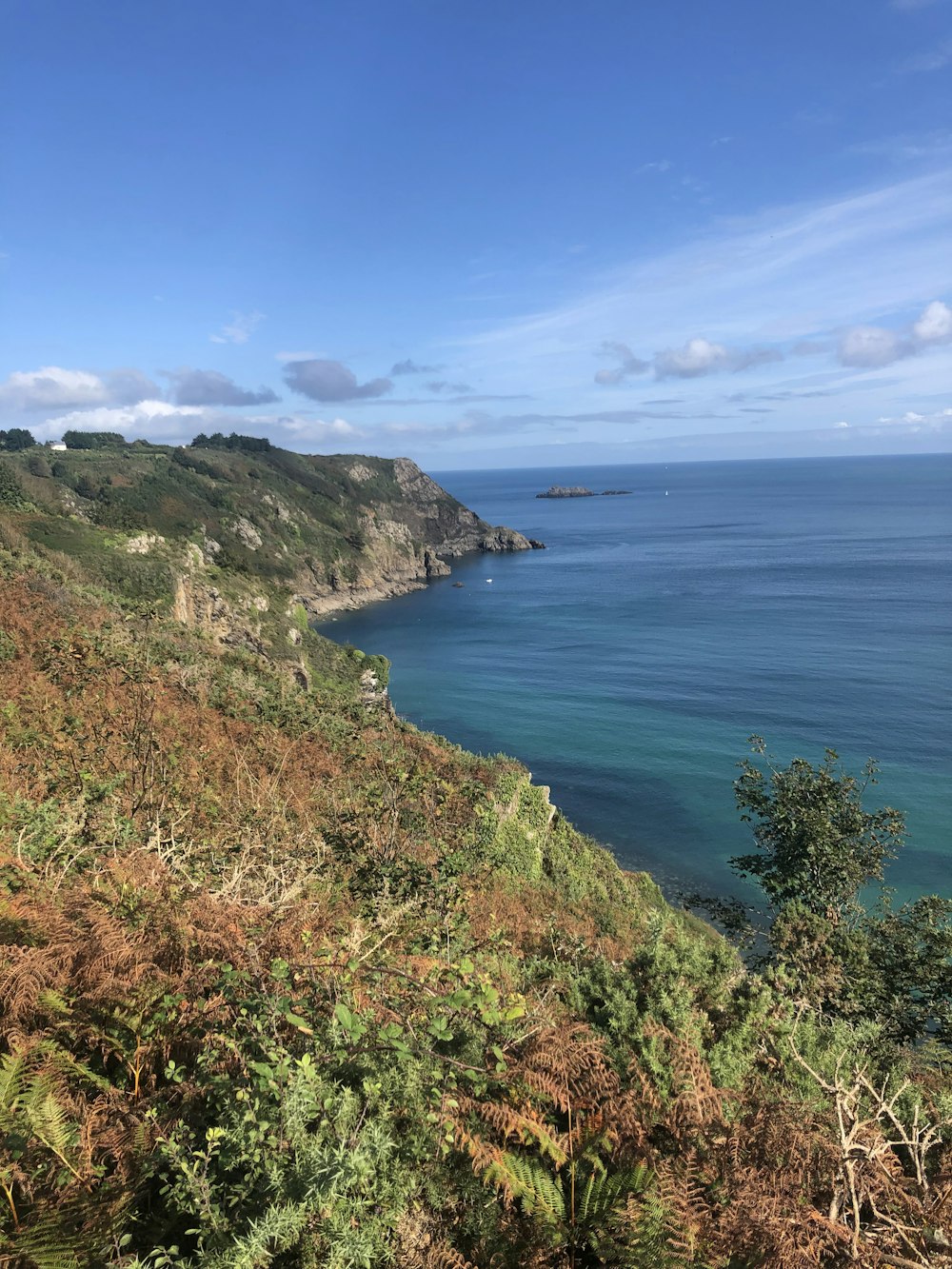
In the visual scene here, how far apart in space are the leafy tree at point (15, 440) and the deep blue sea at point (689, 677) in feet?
173

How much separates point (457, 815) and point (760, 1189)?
12208mm

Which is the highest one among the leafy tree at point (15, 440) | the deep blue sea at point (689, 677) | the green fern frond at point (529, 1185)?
the leafy tree at point (15, 440)

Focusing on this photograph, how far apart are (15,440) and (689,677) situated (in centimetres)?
9759

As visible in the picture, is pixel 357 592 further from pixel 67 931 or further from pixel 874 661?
pixel 67 931

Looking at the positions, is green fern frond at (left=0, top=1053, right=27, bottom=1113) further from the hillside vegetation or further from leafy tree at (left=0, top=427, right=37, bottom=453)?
leafy tree at (left=0, top=427, right=37, bottom=453)

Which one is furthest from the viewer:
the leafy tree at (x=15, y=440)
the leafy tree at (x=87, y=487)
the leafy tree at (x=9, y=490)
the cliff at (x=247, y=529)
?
the leafy tree at (x=15, y=440)

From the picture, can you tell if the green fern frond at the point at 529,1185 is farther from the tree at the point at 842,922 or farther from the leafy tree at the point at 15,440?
the leafy tree at the point at 15,440

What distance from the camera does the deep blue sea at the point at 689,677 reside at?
34.3m

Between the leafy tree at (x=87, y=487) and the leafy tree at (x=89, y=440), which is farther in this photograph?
the leafy tree at (x=89, y=440)

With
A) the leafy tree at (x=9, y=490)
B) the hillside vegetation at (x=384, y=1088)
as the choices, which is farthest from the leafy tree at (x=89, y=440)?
the hillside vegetation at (x=384, y=1088)

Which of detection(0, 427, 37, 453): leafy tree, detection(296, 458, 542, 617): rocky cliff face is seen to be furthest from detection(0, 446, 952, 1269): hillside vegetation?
detection(0, 427, 37, 453): leafy tree

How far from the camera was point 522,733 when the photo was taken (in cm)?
4550

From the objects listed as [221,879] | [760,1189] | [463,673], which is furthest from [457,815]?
[463,673]

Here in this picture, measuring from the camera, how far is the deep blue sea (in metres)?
34.3
